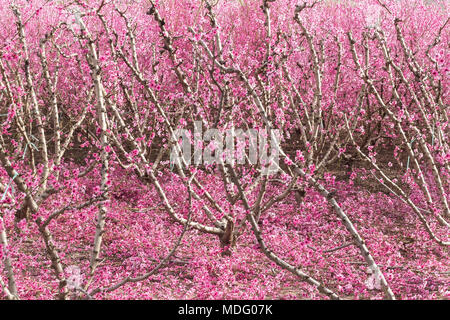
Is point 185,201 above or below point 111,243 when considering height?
above

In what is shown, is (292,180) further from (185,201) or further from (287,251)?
(185,201)

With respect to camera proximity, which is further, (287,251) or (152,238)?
(152,238)

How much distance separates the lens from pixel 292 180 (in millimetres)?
5469

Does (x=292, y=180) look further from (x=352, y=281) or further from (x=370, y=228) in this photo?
(x=370, y=228)

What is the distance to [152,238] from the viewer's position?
22.8ft
